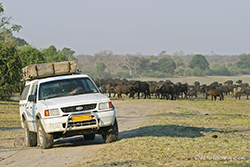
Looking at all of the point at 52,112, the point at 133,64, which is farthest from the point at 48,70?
the point at 133,64

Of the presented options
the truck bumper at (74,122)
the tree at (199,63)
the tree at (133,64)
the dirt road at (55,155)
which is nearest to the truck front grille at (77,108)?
the truck bumper at (74,122)

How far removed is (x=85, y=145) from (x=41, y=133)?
Answer: 1334mm

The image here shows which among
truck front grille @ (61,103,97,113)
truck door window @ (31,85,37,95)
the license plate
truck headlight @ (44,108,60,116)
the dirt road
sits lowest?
the dirt road

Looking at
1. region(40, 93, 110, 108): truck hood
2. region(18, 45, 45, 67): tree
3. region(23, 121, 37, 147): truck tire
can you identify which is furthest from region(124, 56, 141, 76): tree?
region(40, 93, 110, 108): truck hood

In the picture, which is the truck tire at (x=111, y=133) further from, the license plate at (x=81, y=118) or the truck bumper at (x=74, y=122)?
the license plate at (x=81, y=118)

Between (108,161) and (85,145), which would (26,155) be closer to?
(85,145)

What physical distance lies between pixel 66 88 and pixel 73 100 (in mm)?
1214

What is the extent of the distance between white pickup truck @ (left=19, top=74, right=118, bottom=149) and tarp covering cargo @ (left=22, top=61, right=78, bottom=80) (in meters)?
0.69

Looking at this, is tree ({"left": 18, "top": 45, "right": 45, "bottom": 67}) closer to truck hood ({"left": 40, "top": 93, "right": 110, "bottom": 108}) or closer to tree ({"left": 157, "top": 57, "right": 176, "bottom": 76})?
truck hood ({"left": 40, "top": 93, "right": 110, "bottom": 108})

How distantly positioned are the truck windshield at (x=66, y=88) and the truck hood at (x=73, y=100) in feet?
1.29

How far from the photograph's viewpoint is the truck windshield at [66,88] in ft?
39.3

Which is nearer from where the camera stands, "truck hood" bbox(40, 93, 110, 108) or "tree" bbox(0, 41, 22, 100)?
"truck hood" bbox(40, 93, 110, 108)

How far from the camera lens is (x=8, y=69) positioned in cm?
4241

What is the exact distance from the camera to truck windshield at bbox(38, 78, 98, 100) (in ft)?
39.3
